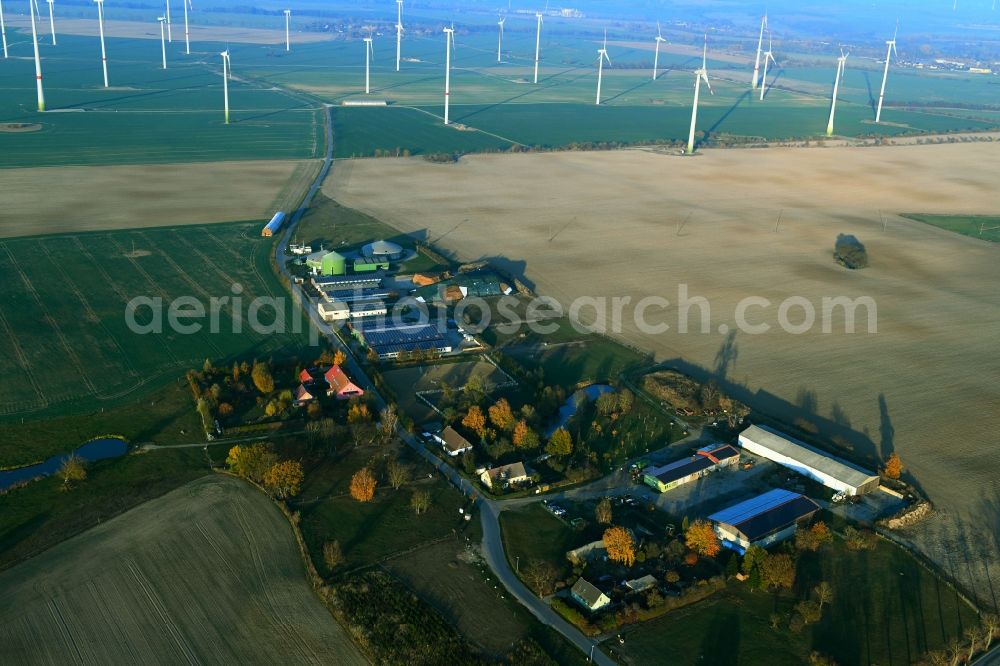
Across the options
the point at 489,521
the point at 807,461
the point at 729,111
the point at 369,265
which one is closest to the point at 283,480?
the point at 489,521

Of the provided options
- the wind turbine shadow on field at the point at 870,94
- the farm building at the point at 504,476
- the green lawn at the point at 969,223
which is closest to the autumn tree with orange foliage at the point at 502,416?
the farm building at the point at 504,476

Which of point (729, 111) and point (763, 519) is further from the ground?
point (729, 111)

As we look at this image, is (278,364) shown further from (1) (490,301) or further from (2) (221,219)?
(2) (221,219)

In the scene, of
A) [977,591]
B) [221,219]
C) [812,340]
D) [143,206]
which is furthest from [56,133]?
[977,591]

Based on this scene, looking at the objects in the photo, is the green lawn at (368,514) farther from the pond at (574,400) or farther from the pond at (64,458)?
the pond at (64,458)

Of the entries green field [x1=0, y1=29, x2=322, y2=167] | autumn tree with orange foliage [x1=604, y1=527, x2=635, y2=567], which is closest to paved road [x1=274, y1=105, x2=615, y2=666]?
autumn tree with orange foliage [x1=604, y1=527, x2=635, y2=567]

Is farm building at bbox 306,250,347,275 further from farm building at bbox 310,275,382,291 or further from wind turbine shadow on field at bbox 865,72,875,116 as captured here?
wind turbine shadow on field at bbox 865,72,875,116

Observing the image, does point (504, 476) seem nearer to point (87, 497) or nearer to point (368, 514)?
point (368, 514)
